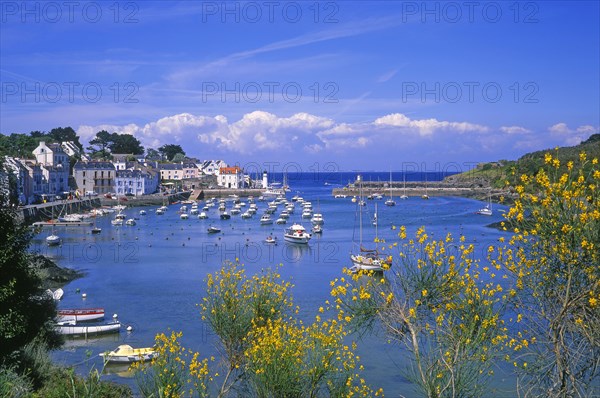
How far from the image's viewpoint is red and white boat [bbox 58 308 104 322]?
25419mm

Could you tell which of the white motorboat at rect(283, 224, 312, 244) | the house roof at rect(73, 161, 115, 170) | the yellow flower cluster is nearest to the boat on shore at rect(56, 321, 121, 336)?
the yellow flower cluster

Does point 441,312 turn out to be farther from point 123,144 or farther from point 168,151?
point 168,151

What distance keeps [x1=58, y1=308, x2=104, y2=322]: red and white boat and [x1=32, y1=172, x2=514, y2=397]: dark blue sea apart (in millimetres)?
1006

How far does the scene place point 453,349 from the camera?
9875 millimetres

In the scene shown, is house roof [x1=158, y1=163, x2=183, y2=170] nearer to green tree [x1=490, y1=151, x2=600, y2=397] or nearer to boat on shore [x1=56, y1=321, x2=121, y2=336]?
boat on shore [x1=56, y1=321, x2=121, y2=336]

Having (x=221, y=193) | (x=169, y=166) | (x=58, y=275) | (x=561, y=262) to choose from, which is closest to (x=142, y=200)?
(x=221, y=193)

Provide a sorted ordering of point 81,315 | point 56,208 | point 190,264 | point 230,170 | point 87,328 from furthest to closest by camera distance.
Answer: point 230,170, point 56,208, point 190,264, point 81,315, point 87,328

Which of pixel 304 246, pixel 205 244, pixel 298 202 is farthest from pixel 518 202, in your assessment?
pixel 298 202

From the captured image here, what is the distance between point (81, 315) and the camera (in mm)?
25859

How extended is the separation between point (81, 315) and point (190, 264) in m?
16.2

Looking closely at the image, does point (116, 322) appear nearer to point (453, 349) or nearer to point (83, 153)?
point (453, 349)

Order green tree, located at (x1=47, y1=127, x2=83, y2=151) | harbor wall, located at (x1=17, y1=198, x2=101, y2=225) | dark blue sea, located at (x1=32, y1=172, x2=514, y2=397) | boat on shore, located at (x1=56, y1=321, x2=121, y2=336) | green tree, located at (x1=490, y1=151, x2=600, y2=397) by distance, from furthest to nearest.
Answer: green tree, located at (x1=47, y1=127, x2=83, y2=151), harbor wall, located at (x1=17, y1=198, x2=101, y2=225), boat on shore, located at (x1=56, y1=321, x2=121, y2=336), dark blue sea, located at (x1=32, y1=172, x2=514, y2=397), green tree, located at (x1=490, y1=151, x2=600, y2=397)

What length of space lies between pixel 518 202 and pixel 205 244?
45.0m

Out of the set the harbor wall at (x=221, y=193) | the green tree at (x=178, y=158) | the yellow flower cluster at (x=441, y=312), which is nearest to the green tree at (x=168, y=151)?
the green tree at (x=178, y=158)
